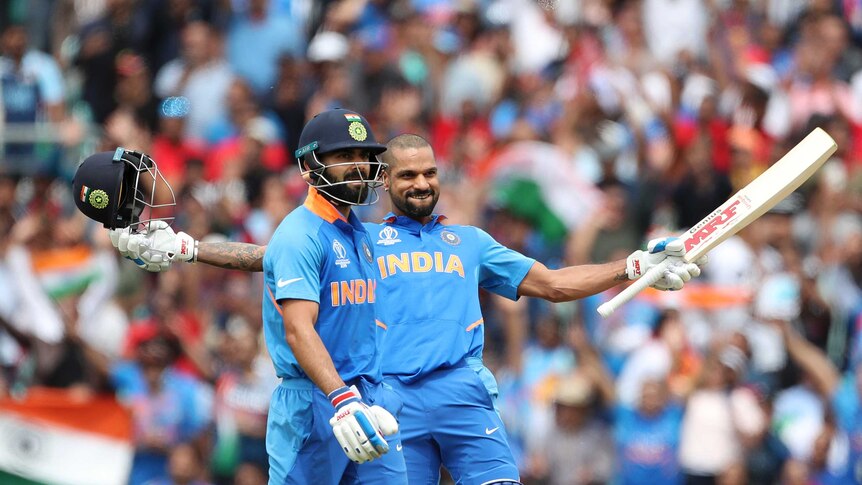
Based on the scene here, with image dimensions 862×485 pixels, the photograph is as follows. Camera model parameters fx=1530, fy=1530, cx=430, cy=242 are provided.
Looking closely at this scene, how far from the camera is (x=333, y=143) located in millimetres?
7621

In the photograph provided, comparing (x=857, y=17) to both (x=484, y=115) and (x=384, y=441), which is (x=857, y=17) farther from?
(x=384, y=441)

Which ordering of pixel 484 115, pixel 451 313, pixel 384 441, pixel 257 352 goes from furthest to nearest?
pixel 484 115 → pixel 257 352 → pixel 451 313 → pixel 384 441

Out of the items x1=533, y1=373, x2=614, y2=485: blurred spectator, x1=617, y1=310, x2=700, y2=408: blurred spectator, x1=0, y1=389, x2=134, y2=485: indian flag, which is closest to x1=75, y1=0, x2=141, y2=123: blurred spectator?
x1=0, y1=389, x2=134, y2=485: indian flag

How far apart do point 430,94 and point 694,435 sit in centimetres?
523

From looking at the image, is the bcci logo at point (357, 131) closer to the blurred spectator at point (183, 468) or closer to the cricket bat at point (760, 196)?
the cricket bat at point (760, 196)

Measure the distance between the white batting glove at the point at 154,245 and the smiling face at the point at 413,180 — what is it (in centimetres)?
123

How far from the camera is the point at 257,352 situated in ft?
43.3

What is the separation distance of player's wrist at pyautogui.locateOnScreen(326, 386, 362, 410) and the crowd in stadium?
5348mm

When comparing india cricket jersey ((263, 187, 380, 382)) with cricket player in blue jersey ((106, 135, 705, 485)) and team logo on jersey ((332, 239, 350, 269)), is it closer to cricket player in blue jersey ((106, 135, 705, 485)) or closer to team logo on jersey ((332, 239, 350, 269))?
team logo on jersey ((332, 239, 350, 269))

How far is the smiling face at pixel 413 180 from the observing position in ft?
28.0

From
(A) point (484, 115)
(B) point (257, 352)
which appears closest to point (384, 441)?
(B) point (257, 352)

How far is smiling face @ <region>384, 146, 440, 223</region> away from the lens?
8547 mm

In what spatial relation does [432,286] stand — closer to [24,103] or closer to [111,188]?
[111,188]

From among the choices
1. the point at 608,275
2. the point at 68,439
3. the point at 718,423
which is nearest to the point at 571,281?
the point at 608,275
